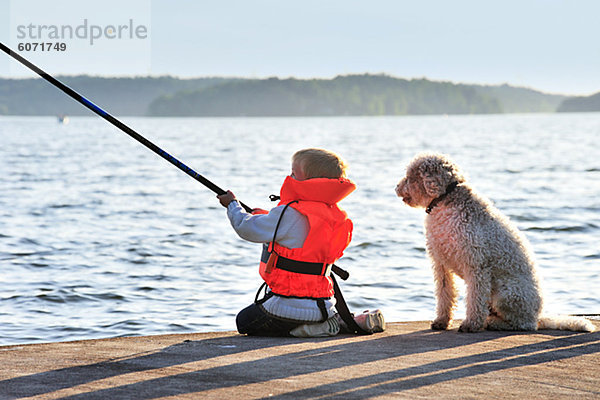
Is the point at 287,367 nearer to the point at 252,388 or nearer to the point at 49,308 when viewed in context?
the point at 252,388

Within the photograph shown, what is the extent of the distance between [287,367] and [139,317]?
463 centimetres

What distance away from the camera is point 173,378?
180 inches

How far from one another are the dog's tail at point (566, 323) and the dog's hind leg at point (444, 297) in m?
0.73

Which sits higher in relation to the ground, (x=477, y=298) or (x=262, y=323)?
(x=477, y=298)

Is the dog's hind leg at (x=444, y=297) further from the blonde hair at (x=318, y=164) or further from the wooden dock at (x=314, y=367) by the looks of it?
the blonde hair at (x=318, y=164)

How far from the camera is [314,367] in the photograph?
190 inches

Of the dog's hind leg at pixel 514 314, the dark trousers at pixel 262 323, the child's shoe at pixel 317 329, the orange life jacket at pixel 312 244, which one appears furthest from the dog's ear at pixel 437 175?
the dark trousers at pixel 262 323

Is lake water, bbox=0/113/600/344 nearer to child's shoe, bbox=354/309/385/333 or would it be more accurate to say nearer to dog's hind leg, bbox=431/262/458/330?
dog's hind leg, bbox=431/262/458/330

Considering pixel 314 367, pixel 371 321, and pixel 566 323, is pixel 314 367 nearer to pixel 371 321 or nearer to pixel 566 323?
pixel 371 321

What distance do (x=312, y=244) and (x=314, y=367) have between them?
112 cm

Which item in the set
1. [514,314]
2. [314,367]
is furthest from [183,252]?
[314,367]

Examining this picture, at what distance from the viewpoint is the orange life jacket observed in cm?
565

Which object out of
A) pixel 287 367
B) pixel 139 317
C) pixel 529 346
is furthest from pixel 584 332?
pixel 139 317

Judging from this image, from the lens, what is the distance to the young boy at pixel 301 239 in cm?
565
